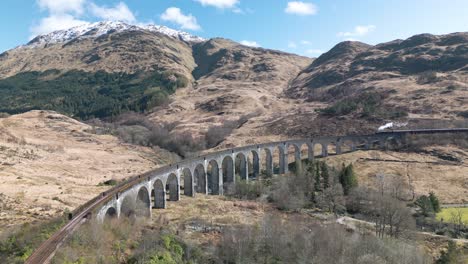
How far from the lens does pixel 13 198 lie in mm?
44938

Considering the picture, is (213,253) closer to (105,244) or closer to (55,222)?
(105,244)

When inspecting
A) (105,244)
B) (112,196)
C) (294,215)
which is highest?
(112,196)

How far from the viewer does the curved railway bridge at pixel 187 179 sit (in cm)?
3291

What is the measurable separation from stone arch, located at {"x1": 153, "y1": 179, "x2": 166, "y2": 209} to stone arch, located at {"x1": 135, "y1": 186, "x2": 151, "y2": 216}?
336cm

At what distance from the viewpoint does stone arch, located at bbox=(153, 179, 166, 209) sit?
51562 millimetres

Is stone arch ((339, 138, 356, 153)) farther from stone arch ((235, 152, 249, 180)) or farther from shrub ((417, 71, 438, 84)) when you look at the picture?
shrub ((417, 71, 438, 84))

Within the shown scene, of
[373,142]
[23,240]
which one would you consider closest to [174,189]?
[23,240]

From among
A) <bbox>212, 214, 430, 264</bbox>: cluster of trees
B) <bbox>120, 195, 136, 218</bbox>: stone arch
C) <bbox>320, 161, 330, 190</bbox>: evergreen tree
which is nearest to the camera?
<bbox>212, 214, 430, 264</bbox>: cluster of trees

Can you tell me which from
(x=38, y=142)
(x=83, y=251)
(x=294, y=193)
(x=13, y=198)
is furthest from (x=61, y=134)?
(x=83, y=251)

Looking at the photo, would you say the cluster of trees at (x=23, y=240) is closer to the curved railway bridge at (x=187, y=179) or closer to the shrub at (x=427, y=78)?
the curved railway bridge at (x=187, y=179)

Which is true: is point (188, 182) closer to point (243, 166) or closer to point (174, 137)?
point (243, 166)

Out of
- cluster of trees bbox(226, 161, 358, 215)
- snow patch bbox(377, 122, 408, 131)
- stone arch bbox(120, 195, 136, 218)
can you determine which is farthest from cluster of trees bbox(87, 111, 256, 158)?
stone arch bbox(120, 195, 136, 218)

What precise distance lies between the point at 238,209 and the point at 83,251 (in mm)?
30438

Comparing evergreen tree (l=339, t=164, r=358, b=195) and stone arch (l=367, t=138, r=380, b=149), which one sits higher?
stone arch (l=367, t=138, r=380, b=149)
